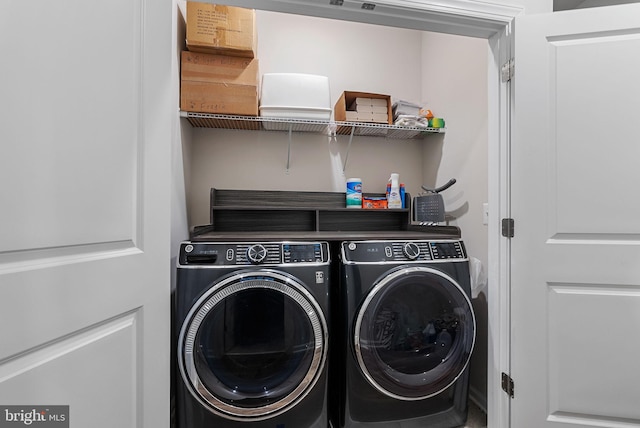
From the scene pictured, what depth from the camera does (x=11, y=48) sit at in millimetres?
592

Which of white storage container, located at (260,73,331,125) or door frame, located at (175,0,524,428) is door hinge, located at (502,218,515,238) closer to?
door frame, located at (175,0,524,428)

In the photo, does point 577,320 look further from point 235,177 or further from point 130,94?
point 235,177

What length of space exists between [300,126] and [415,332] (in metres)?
1.52

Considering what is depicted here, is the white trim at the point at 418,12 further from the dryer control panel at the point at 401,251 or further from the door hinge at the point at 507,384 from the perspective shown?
the door hinge at the point at 507,384

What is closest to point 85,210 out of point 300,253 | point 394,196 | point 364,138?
point 300,253

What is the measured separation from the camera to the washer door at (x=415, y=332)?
1.44 metres

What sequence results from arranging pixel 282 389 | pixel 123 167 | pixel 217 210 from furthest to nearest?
pixel 217 210, pixel 282 389, pixel 123 167

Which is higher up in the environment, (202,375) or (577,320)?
(577,320)

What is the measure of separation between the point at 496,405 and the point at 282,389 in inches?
40.6

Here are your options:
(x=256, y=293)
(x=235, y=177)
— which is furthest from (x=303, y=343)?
(x=235, y=177)

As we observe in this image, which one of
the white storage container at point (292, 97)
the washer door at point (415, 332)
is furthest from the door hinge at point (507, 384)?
the white storage container at point (292, 97)

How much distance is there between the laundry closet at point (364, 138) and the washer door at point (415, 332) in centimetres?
39

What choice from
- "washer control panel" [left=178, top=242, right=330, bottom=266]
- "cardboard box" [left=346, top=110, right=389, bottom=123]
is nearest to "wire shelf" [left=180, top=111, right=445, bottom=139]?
"cardboard box" [left=346, top=110, right=389, bottom=123]

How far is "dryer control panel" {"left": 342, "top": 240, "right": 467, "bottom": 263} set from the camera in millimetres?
1511
